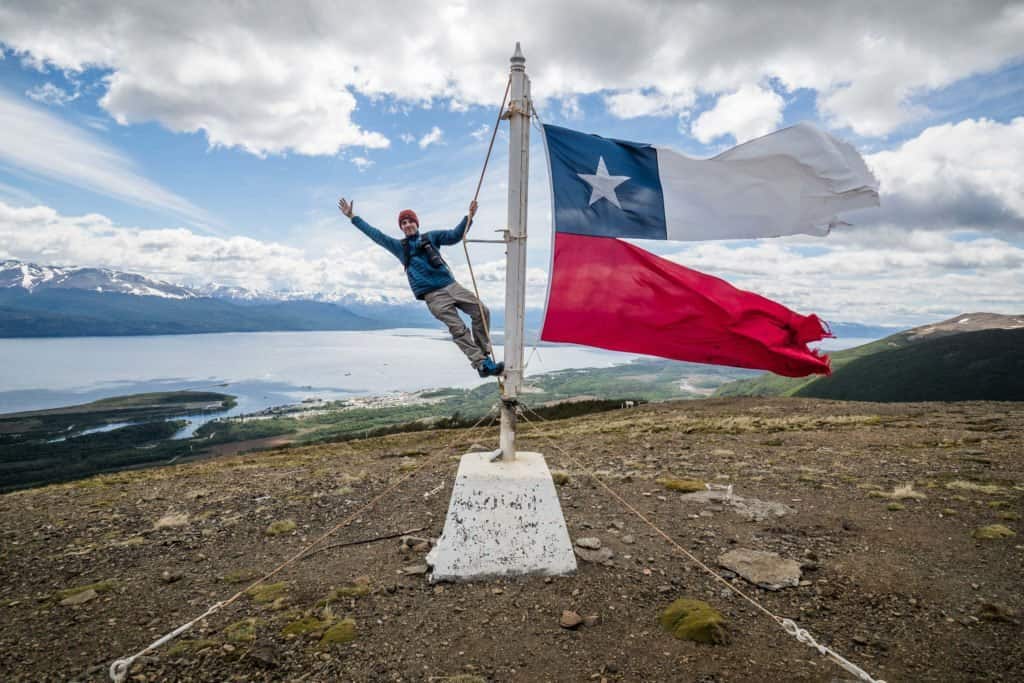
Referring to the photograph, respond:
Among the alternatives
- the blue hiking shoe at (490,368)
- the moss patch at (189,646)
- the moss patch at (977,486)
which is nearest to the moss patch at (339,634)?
the moss patch at (189,646)

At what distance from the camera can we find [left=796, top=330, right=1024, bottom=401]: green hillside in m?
105

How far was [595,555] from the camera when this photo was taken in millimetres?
6512

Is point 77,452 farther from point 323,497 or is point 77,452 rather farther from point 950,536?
point 950,536

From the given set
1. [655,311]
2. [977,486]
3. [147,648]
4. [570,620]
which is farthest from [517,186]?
[977,486]

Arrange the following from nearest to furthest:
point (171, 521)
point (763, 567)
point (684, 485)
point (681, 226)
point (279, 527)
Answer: point (763, 567)
point (681, 226)
point (279, 527)
point (171, 521)
point (684, 485)

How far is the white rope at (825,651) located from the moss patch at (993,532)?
12.1 ft

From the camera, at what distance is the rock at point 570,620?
5148 millimetres

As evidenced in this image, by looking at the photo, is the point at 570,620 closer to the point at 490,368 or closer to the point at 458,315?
the point at 490,368

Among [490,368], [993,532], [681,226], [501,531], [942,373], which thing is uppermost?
[681,226]

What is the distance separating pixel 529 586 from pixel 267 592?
3043mm

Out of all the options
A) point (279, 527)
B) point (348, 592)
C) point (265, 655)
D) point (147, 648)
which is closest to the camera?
point (265, 655)

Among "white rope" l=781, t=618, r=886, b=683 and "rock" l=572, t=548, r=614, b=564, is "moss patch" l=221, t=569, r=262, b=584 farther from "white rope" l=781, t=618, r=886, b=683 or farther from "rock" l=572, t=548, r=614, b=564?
"white rope" l=781, t=618, r=886, b=683

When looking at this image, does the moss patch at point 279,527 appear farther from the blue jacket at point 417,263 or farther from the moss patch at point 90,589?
the blue jacket at point 417,263

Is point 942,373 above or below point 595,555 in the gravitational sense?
below
